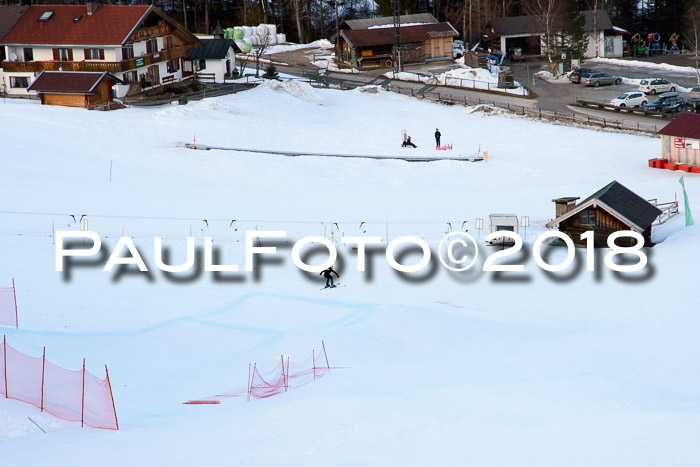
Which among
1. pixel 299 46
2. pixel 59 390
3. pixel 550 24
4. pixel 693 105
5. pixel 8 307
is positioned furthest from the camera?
pixel 299 46

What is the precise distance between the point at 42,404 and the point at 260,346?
5775 mm

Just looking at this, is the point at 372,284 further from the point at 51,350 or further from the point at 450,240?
the point at 51,350

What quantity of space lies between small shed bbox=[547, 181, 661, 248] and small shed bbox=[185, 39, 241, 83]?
3546 cm

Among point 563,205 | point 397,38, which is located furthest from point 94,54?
point 563,205

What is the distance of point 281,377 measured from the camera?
65.1ft

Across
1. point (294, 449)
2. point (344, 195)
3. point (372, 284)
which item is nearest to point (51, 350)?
point (294, 449)

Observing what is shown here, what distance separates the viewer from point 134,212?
33.0 meters

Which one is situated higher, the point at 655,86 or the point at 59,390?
the point at 655,86

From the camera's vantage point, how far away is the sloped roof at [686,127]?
40906 millimetres

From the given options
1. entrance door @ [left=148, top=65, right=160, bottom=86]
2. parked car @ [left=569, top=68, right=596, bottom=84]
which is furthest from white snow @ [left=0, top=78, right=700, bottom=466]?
parked car @ [left=569, top=68, right=596, bottom=84]

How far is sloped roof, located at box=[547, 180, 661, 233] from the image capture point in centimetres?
3030

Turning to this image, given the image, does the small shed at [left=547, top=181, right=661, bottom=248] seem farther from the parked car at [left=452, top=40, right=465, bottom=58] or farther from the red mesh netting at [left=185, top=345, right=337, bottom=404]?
the parked car at [left=452, top=40, right=465, bottom=58]

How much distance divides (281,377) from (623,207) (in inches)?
603

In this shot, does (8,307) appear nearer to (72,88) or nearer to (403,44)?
(72,88)
